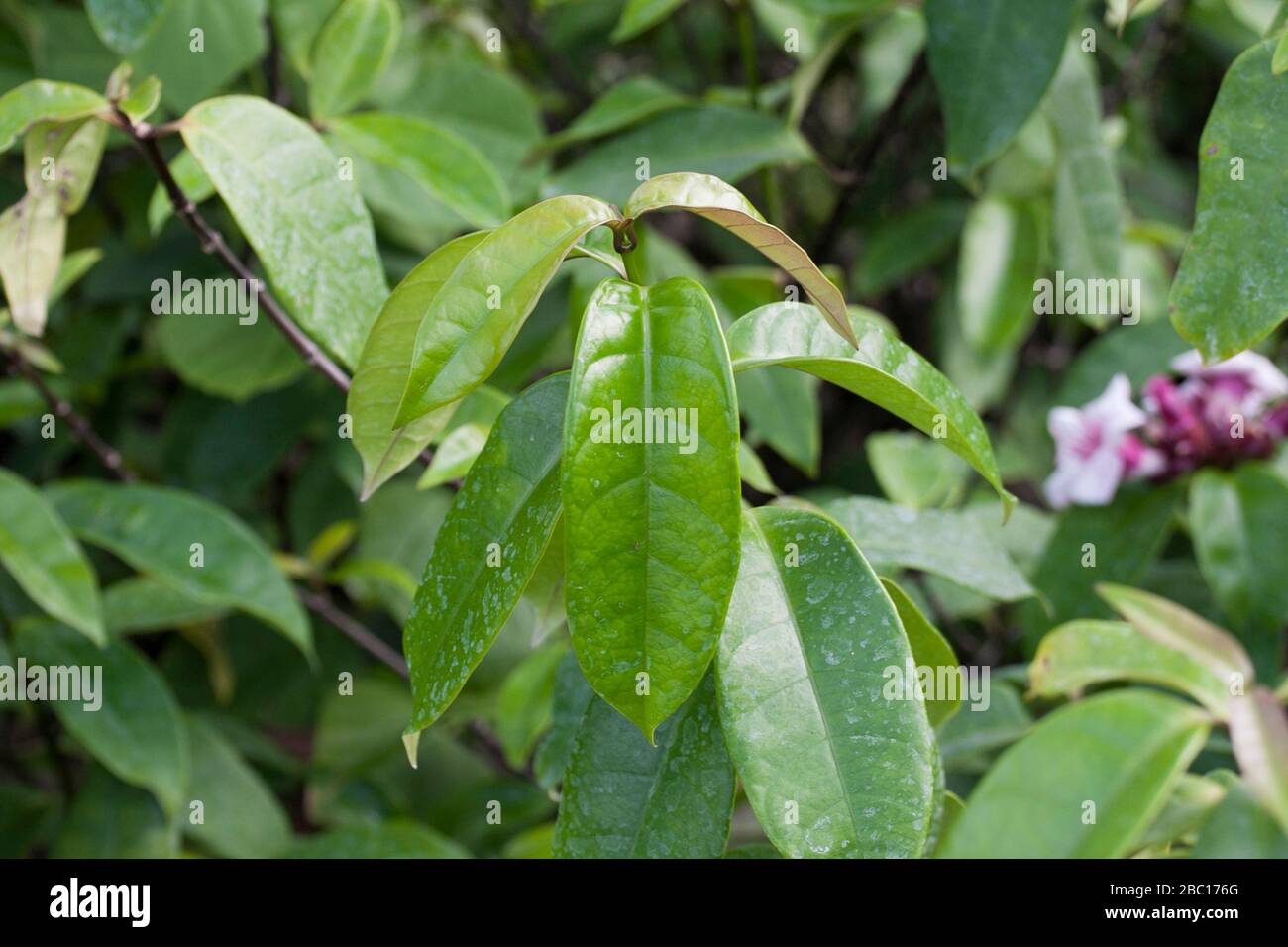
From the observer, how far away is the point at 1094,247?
4.54 feet

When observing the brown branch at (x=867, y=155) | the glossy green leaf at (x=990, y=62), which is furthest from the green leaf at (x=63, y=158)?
the brown branch at (x=867, y=155)

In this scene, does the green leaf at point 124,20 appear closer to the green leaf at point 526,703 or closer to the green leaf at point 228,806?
the green leaf at point 526,703

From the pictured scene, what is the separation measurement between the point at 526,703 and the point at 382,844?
0.26 meters

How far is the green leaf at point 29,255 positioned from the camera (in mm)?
813

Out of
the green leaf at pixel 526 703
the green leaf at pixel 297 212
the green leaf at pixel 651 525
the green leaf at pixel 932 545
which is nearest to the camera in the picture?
the green leaf at pixel 651 525

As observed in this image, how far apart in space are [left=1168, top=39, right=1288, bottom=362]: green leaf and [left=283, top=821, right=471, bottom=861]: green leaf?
92 centimetres

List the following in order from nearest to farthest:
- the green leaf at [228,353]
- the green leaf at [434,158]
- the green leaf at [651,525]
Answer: the green leaf at [651,525] → the green leaf at [434,158] → the green leaf at [228,353]

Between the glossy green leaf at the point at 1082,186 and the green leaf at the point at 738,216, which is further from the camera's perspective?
the glossy green leaf at the point at 1082,186

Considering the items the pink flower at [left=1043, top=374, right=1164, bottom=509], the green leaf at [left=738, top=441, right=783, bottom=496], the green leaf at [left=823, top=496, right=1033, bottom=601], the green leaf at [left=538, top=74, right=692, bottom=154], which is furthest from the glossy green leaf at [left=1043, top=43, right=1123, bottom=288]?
the green leaf at [left=738, top=441, right=783, bottom=496]

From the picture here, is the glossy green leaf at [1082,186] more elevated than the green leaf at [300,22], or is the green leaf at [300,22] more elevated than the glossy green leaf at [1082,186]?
the green leaf at [300,22]

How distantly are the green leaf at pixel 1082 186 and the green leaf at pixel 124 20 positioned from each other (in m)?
0.95

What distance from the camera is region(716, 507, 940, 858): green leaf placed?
0.57 m

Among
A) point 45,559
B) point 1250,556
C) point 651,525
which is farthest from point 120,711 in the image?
point 1250,556

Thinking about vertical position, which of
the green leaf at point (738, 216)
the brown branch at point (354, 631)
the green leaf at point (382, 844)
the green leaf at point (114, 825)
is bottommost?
the green leaf at point (382, 844)
